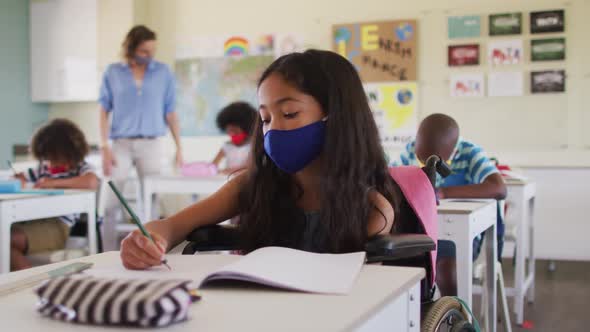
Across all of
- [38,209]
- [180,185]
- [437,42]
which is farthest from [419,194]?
[437,42]

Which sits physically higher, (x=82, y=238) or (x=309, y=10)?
(x=309, y=10)

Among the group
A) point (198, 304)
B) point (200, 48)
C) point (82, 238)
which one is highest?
point (200, 48)

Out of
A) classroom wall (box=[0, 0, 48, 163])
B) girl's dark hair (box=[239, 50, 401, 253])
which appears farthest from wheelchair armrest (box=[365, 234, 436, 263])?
classroom wall (box=[0, 0, 48, 163])

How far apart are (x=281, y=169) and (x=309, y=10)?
177 inches

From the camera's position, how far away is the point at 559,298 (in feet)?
12.6

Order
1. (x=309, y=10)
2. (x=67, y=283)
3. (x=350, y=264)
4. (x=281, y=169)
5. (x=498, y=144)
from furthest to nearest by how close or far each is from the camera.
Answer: (x=309, y=10) → (x=498, y=144) → (x=281, y=169) → (x=350, y=264) → (x=67, y=283)

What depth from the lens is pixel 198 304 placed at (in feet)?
2.85

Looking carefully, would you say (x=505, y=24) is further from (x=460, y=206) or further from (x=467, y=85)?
(x=460, y=206)

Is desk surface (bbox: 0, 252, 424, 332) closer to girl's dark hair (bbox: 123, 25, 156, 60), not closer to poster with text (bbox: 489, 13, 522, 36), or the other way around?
girl's dark hair (bbox: 123, 25, 156, 60)

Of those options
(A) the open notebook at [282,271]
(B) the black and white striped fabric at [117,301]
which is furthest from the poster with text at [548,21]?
(B) the black and white striped fabric at [117,301]

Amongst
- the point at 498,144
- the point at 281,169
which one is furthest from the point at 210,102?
the point at 281,169

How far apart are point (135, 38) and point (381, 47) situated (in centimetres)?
196

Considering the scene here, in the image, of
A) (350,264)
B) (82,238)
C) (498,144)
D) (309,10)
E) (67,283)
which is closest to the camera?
(67,283)

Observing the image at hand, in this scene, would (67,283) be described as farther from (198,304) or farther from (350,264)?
(350,264)
